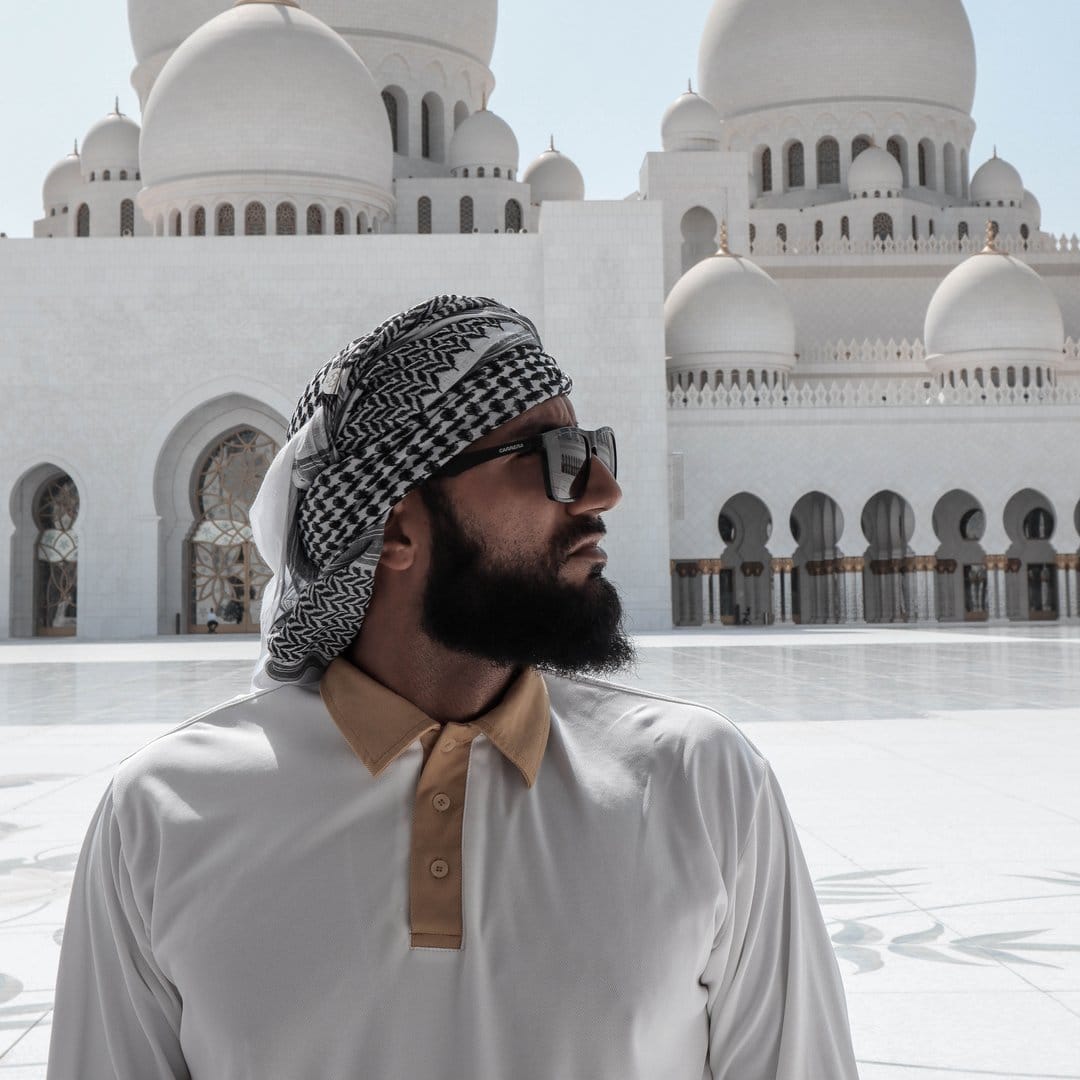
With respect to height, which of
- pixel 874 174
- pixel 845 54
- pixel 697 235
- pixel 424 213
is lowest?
pixel 424 213

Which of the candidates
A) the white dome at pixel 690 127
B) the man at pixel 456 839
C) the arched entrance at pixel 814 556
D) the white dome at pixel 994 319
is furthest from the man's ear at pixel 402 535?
the white dome at pixel 690 127

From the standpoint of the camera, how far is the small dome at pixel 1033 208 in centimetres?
2612

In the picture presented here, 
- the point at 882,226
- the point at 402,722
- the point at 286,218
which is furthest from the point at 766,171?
the point at 402,722

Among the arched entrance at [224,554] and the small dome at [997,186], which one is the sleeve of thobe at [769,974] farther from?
the small dome at [997,186]

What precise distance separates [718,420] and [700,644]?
6284mm

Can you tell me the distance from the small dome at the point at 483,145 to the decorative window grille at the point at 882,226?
6638 millimetres

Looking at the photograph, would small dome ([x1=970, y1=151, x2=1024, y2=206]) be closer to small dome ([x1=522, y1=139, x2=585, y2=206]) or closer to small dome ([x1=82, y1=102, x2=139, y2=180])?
small dome ([x1=522, y1=139, x2=585, y2=206])

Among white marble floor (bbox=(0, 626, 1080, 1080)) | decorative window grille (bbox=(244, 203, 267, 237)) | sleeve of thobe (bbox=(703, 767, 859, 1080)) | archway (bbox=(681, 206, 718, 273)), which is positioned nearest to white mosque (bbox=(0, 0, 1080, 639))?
decorative window grille (bbox=(244, 203, 267, 237))

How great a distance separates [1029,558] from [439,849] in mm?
21356

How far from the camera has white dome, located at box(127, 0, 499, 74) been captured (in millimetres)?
21953

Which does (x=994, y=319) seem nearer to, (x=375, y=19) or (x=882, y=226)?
(x=882, y=226)

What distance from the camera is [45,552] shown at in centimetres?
1817

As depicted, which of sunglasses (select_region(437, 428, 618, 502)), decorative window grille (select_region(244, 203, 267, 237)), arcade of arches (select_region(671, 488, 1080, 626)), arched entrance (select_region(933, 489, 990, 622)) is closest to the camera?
sunglasses (select_region(437, 428, 618, 502))

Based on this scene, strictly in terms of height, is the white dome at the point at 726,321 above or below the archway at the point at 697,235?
below
